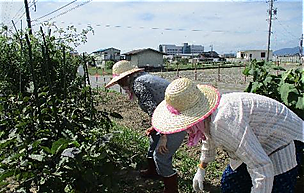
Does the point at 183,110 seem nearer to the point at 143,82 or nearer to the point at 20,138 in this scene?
the point at 143,82

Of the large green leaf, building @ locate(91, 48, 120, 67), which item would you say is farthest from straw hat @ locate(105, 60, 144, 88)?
building @ locate(91, 48, 120, 67)

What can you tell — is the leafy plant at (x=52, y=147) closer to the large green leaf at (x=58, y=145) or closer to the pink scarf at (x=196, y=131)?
the large green leaf at (x=58, y=145)

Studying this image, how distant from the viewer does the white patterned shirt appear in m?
1.52

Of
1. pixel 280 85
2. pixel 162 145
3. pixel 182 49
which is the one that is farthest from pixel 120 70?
pixel 182 49

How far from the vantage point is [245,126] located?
1527 millimetres

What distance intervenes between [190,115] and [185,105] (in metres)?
0.05

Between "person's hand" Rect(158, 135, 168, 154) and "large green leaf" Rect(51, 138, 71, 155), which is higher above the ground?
"large green leaf" Rect(51, 138, 71, 155)

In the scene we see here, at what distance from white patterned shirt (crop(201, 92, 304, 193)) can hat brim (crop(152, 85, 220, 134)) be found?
38 mm

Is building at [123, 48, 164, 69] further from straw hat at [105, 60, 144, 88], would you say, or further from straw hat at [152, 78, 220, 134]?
straw hat at [152, 78, 220, 134]

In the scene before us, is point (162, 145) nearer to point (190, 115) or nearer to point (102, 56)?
point (190, 115)

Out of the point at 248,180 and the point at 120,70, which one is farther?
the point at 120,70

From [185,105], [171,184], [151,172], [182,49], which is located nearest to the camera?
[185,105]

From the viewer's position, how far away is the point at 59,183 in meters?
2.18

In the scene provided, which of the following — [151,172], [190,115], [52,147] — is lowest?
[151,172]
